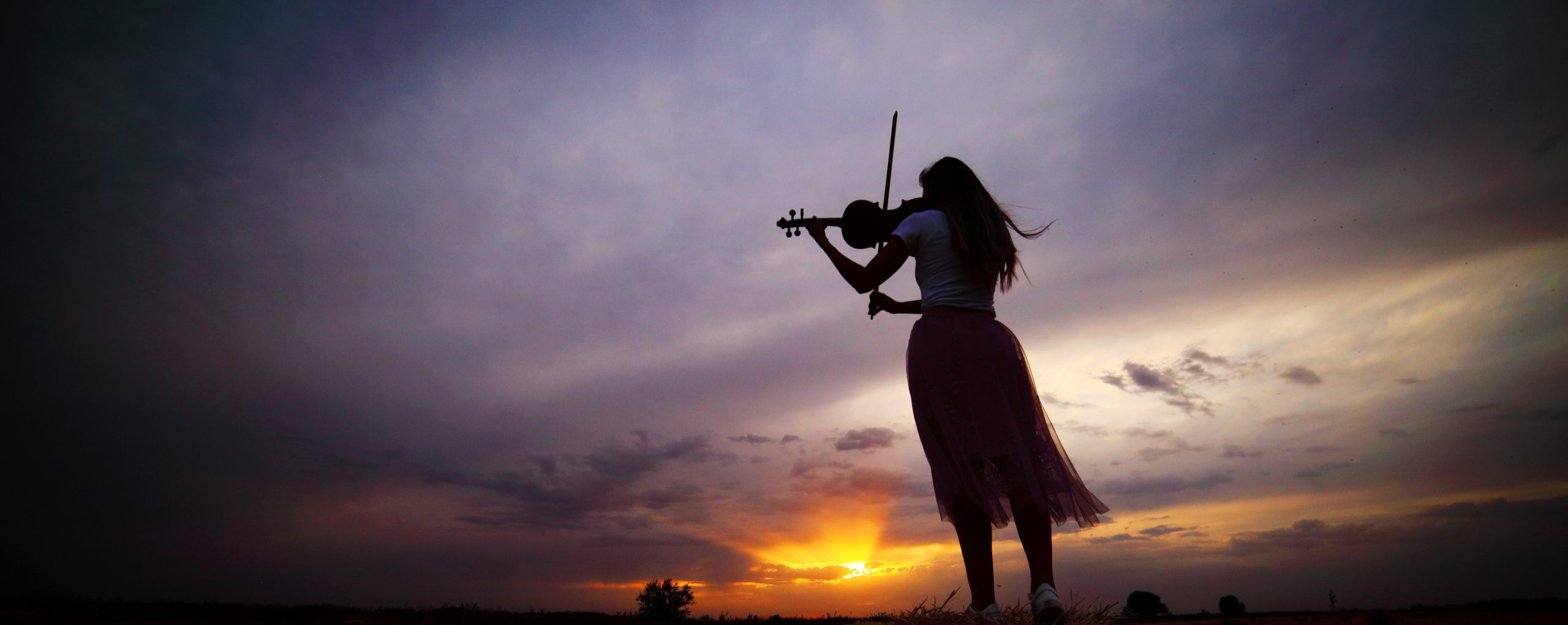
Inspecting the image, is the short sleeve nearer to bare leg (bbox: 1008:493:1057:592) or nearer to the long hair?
the long hair

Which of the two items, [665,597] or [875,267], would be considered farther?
[665,597]

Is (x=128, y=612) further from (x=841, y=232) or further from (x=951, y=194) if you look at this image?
(x=951, y=194)

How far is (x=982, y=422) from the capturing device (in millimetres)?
3936

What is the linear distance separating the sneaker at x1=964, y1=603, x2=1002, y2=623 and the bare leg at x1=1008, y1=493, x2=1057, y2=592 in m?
0.28

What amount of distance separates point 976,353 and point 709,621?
4.09m

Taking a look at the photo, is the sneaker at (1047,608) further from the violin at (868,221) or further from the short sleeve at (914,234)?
the violin at (868,221)

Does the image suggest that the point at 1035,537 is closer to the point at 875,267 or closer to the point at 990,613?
the point at 990,613

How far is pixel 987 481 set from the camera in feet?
12.9

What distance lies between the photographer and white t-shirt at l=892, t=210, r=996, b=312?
4.01 m

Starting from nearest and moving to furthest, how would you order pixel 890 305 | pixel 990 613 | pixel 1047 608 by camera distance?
pixel 1047 608 < pixel 990 613 < pixel 890 305

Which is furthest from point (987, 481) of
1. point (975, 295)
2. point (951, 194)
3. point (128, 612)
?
point (128, 612)

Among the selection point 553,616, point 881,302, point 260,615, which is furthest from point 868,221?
point 260,615

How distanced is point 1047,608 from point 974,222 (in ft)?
7.33

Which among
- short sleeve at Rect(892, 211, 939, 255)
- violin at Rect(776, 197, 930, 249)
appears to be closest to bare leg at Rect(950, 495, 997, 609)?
short sleeve at Rect(892, 211, 939, 255)
